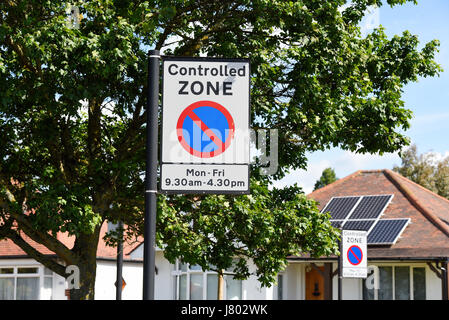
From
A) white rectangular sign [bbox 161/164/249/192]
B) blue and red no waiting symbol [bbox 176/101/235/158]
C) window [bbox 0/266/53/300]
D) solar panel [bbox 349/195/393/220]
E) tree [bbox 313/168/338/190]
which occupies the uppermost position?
Result: tree [bbox 313/168/338/190]

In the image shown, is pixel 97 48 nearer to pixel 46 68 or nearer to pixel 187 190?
pixel 46 68

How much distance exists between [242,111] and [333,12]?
8706 mm

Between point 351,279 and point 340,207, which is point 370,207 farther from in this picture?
point 351,279

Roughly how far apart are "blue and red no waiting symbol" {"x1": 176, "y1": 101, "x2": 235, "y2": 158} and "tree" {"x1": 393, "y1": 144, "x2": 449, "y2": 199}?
4593 centimetres

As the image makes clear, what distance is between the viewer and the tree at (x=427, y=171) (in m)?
50.1

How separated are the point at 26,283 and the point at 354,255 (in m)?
18.2

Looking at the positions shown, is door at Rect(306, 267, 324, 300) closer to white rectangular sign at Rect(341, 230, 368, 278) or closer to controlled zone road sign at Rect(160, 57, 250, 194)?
white rectangular sign at Rect(341, 230, 368, 278)

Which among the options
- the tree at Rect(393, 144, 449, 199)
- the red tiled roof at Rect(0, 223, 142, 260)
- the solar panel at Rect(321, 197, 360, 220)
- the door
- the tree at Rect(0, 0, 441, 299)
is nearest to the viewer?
the tree at Rect(0, 0, 441, 299)

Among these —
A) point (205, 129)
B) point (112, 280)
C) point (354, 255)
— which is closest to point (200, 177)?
point (205, 129)

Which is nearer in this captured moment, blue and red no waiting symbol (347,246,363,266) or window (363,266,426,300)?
blue and red no waiting symbol (347,246,363,266)

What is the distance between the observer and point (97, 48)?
12.1 metres

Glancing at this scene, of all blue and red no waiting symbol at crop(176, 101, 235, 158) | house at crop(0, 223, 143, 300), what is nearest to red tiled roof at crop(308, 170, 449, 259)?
house at crop(0, 223, 143, 300)

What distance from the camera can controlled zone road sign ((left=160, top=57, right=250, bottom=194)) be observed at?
584 cm

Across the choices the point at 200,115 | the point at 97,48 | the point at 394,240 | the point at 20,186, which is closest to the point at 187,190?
the point at 200,115
